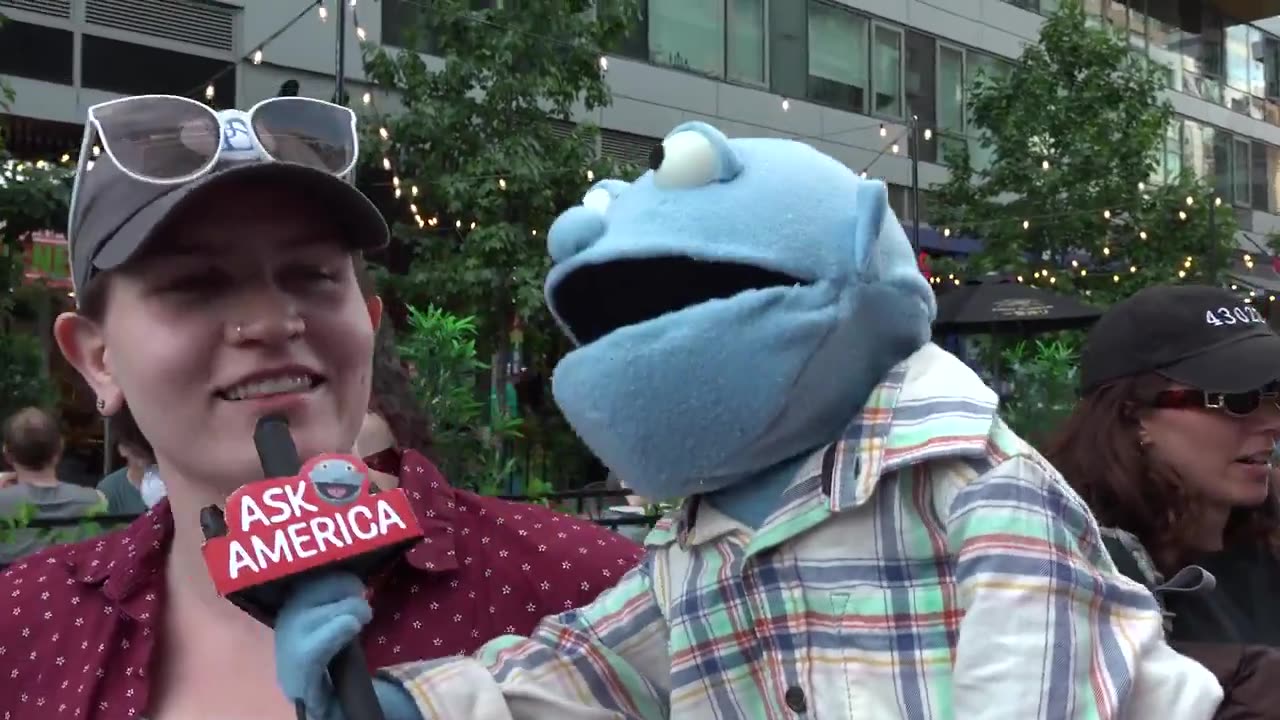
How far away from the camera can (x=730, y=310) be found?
158 centimetres

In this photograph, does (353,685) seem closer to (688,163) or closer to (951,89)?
(688,163)

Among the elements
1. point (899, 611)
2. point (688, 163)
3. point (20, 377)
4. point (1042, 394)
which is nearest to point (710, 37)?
point (20, 377)

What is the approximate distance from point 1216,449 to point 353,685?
2318 millimetres

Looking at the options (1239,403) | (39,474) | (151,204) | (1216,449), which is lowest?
(39,474)

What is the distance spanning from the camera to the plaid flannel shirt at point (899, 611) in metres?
1.42

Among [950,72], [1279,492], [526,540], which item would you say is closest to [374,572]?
[526,540]

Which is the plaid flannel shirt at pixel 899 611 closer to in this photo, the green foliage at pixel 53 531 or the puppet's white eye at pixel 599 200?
the puppet's white eye at pixel 599 200

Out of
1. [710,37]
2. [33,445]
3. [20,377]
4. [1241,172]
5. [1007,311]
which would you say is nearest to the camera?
[33,445]

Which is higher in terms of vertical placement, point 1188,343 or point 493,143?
point 493,143

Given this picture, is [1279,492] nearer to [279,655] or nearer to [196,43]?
[279,655]

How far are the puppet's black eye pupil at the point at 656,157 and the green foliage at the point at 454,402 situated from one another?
11.2ft

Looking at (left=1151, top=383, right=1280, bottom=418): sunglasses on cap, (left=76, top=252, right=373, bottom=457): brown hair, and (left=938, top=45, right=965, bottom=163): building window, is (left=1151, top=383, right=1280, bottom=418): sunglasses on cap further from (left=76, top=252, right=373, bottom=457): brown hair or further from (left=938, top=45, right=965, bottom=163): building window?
(left=938, top=45, right=965, bottom=163): building window

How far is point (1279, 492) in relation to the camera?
3.14 meters

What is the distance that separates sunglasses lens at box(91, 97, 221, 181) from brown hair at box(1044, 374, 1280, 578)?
204 cm
